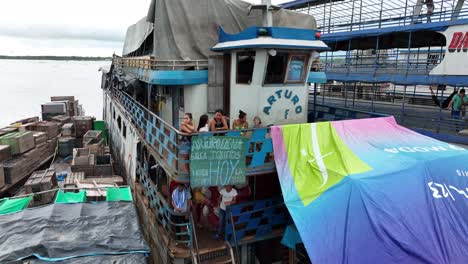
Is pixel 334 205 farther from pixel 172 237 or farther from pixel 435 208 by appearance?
pixel 172 237

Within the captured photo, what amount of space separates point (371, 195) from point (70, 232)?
6.05m

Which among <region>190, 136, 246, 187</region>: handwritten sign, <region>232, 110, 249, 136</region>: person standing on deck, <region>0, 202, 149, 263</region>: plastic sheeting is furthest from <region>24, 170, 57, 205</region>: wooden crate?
<region>232, 110, 249, 136</region>: person standing on deck

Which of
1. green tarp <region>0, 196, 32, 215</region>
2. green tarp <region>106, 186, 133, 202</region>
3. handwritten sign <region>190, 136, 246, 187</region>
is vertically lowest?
green tarp <region>0, 196, 32, 215</region>

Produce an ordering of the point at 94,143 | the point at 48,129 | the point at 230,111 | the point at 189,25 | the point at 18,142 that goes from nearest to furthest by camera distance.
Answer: the point at 230,111 → the point at 189,25 → the point at 18,142 → the point at 94,143 → the point at 48,129

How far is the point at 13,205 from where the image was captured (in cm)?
848

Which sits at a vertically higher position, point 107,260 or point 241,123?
point 241,123

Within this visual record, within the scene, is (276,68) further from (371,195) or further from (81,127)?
(81,127)

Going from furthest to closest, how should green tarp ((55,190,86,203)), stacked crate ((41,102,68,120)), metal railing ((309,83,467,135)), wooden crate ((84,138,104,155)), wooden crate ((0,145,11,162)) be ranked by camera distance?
stacked crate ((41,102,68,120)) < wooden crate ((84,138,104,155)) < wooden crate ((0,145,11,162)) < metal railing ((309,83,467,135)) < green tarp ((55,190,86,203))

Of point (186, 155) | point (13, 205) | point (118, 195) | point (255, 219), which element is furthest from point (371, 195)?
point (13, 205)

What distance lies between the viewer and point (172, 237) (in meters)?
7.59

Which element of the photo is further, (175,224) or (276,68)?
(276,68)

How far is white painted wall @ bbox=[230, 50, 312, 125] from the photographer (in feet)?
29.1

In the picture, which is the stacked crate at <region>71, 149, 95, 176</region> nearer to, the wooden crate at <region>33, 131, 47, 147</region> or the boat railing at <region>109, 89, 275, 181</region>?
the wooden crate at <region>33, 131, 47, 147</region>

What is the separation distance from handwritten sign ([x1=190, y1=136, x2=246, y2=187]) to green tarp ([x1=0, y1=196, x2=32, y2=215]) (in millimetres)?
4938
